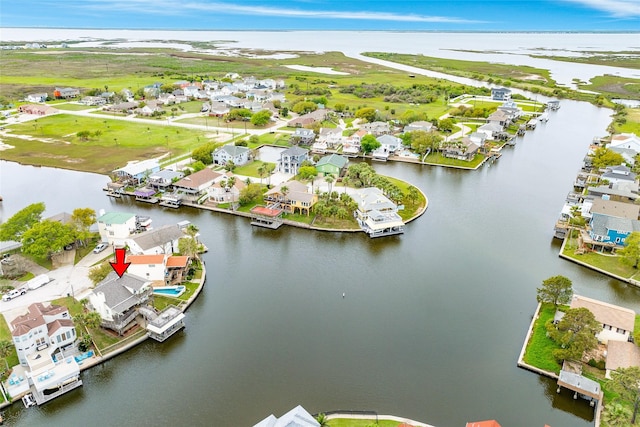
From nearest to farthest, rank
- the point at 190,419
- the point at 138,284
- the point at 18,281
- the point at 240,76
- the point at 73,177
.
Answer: the point at 190,419, the point at 138,284, the point at 18,281, the point at 73,177, the point at 240,76

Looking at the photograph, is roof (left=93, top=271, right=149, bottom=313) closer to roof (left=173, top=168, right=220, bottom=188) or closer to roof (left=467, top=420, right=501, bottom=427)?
roof (left=467, top=420, right=501, bottom=427)

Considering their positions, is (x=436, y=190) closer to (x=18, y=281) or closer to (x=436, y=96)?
(x=18, y=281)

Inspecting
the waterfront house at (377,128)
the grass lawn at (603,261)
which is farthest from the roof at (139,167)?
the grass lawn at (603,261)

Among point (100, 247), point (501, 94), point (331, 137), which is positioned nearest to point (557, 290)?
point (100, 247)

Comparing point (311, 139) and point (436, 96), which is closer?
point (311, 139)

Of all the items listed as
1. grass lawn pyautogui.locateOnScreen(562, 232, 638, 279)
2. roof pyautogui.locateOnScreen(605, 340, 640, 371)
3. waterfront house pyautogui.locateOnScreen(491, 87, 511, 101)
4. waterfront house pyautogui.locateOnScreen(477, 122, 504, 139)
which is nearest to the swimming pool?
roof pyautogui.locateOnScreen(605, 340, 640, 371)

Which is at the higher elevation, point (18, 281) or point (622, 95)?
point (622, 95)

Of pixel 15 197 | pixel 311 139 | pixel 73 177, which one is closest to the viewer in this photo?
pixel 15 197

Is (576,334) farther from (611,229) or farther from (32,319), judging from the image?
(32,319)

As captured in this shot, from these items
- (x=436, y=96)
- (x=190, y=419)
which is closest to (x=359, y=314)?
(x=190, y=419)
